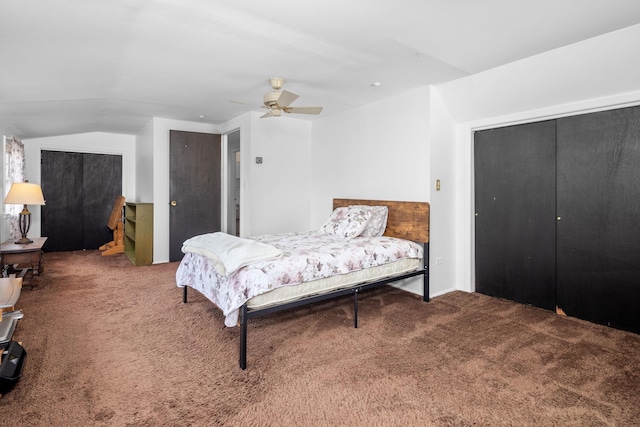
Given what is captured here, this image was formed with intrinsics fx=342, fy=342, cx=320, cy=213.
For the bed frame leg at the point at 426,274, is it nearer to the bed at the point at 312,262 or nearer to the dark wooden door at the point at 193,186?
the bed at the point at 312,262

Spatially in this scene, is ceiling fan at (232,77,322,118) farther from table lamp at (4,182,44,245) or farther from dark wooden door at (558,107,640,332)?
table lamp at (4,182,44,245)

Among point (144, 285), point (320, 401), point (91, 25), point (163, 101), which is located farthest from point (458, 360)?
point (163, 101)

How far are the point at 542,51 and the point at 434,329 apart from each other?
2.45 metres

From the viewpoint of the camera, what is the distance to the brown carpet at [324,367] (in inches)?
70.7

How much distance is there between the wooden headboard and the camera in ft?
12.1

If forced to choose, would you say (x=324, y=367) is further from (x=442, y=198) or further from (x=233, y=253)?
→ (x=442, y=198)

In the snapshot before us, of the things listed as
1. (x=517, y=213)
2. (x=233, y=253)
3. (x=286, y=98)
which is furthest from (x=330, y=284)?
(x=517, y=213)

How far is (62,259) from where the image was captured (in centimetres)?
566

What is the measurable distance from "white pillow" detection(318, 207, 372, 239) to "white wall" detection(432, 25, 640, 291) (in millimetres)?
1009

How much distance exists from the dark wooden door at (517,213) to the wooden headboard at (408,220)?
75 cm

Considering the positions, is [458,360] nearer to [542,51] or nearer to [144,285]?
[542,51]

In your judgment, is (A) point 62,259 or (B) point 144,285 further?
(A) point 62,259

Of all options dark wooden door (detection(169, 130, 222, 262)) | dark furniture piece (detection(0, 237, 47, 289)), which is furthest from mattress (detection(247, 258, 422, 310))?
dark wooden door (detection(169, 130, 222, 262))

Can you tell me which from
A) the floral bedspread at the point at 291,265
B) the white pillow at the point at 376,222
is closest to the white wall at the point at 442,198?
the floral bedspread at the point at 291,265
